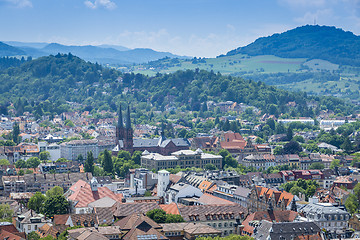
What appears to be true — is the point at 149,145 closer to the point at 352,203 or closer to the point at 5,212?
the point at 352,203

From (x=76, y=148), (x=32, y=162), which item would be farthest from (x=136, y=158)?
(x=76, y=148)

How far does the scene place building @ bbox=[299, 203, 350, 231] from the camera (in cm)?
7675

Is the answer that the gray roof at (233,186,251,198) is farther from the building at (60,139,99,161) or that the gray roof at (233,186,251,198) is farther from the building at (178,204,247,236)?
the building at (60,139,99,161)

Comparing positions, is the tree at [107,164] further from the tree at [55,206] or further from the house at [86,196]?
the tree at [55,206]

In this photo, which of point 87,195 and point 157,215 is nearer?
point 157,215

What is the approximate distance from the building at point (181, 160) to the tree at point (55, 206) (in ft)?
136

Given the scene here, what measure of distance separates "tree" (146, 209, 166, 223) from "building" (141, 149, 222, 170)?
163 ft

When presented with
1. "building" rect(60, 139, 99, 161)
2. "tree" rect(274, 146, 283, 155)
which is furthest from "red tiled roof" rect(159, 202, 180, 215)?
"building" rect(60, 139, 99, 161)

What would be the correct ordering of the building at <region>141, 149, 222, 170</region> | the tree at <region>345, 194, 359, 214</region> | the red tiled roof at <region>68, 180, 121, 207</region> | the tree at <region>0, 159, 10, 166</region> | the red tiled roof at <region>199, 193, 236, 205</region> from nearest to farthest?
the red tiled roof at <region>68, 180, 121, 207</region>
the red tiled roof at <region>199, 193, 236, 205</region>
the tree at <region>345, 194, 359, 214</region>
the building at <region>141, 149, 222, 170</region>
the tree at <region>0, 159, 10, 166</region>

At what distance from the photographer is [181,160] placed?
423 feet

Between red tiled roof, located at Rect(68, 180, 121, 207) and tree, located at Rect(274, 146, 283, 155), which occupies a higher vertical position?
red tiled roof, located at Rect(68, 180, 121, 207)

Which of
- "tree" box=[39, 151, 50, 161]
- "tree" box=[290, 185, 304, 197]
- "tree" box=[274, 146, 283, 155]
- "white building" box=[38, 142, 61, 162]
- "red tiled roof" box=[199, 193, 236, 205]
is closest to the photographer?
"red tiled roof" box=[199, 193, 236, 205]

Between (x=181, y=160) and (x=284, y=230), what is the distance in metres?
61.8

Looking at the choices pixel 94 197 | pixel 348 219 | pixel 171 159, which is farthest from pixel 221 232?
pixel 171 159
